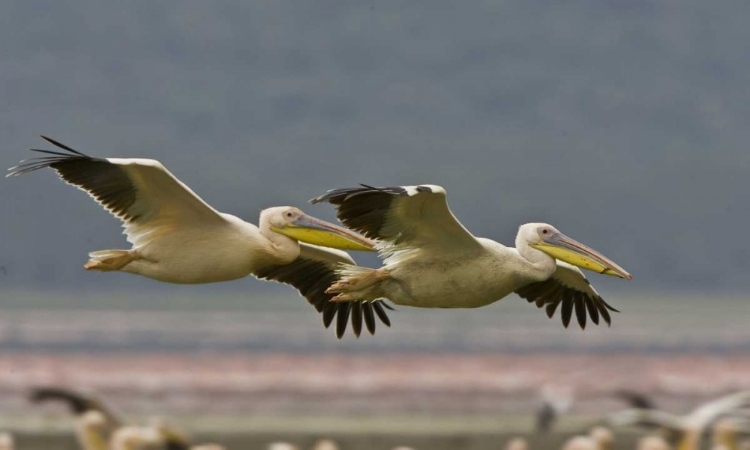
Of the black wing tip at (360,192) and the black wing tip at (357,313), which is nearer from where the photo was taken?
the black wing tip at (360,192)

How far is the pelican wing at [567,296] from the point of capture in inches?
590

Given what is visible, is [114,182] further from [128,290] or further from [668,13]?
[668,13]

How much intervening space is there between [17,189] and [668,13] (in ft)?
147

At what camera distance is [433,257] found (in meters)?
13.2

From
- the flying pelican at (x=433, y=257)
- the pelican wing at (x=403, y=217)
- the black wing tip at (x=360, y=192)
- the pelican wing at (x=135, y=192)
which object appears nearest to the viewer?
the black wing tip at (x=360, y=192)

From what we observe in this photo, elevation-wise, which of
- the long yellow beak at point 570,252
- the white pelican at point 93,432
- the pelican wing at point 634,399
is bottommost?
the white pelican at point 93,432

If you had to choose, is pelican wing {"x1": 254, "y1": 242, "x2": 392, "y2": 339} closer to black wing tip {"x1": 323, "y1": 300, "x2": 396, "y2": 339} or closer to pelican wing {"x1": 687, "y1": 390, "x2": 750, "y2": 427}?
black wing tip {"x1": 323, "y1": 300, "x2": 396, "y2": 339}

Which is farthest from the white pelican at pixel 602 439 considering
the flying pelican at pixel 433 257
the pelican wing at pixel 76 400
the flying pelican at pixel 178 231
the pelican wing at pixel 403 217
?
the pelican wing at pixel 403 217

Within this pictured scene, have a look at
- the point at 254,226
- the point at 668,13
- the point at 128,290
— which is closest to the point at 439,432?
the point at 254,226

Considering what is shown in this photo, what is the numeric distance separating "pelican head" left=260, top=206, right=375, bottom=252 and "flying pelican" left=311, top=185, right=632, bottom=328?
0.23 meters

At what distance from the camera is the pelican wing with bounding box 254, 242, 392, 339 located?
570 inches

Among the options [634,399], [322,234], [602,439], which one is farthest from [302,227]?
[634,399]

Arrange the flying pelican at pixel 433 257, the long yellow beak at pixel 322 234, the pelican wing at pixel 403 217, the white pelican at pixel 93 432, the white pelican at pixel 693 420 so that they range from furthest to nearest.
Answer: the white pelican at pixel 93 432, the white pelican at pixel 693 420, the long yellow beak at pixel 322 234, the flying pelican at pixel 433 257, the pelican wing at pixel 403 217

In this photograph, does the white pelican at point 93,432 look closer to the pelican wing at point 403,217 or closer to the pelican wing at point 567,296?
the pelican wing at point 567,296
